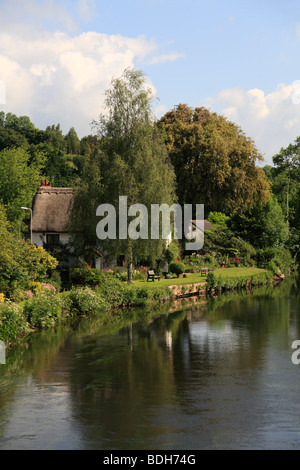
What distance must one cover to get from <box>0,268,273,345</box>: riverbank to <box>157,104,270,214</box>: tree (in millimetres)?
7416

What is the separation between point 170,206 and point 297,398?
22034mm

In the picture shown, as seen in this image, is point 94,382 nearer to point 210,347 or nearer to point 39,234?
point 210,347

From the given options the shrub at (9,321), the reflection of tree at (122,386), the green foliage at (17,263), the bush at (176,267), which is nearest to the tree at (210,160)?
the bush at (176,267)

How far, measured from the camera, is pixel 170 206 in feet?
121

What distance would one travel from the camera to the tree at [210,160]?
50219 millimetres

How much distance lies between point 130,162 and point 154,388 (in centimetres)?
2083

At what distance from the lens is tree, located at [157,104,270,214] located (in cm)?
5022

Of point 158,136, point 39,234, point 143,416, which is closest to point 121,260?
point 39,234
